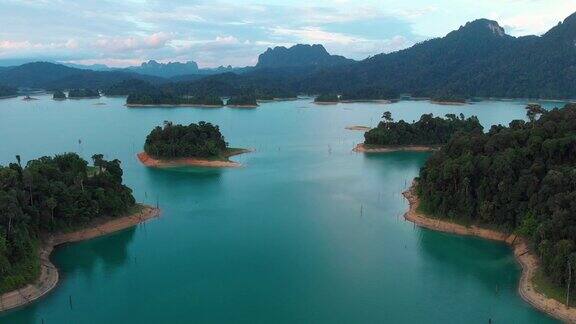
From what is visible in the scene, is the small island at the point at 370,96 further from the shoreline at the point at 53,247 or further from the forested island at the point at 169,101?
the shoreline at the point at 53,247

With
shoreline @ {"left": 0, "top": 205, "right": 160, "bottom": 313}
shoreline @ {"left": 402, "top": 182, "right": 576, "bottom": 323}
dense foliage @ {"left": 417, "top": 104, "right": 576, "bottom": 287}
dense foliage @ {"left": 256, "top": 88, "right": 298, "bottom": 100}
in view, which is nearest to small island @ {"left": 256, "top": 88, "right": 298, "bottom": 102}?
dense foliage @ {"left": 256, "top": 88, "right": 298, "bottom": 100}

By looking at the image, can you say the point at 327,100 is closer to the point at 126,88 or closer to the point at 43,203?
the point at 126,88

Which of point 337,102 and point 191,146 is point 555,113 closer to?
point 191,146

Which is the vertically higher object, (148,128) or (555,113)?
(555,113)

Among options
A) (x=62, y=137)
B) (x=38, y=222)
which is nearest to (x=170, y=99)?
(x=62, y=137)

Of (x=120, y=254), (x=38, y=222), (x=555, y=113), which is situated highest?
(x=555, y=113)

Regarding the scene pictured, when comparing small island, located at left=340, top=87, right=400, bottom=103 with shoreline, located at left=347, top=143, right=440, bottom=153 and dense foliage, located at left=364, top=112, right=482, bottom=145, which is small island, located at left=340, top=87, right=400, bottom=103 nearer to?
dense foliage, located at left=364, top=112, right=482, bottom=145

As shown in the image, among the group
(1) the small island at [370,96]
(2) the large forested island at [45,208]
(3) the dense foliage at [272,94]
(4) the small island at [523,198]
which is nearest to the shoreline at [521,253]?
(4) the small island at [523,198]
